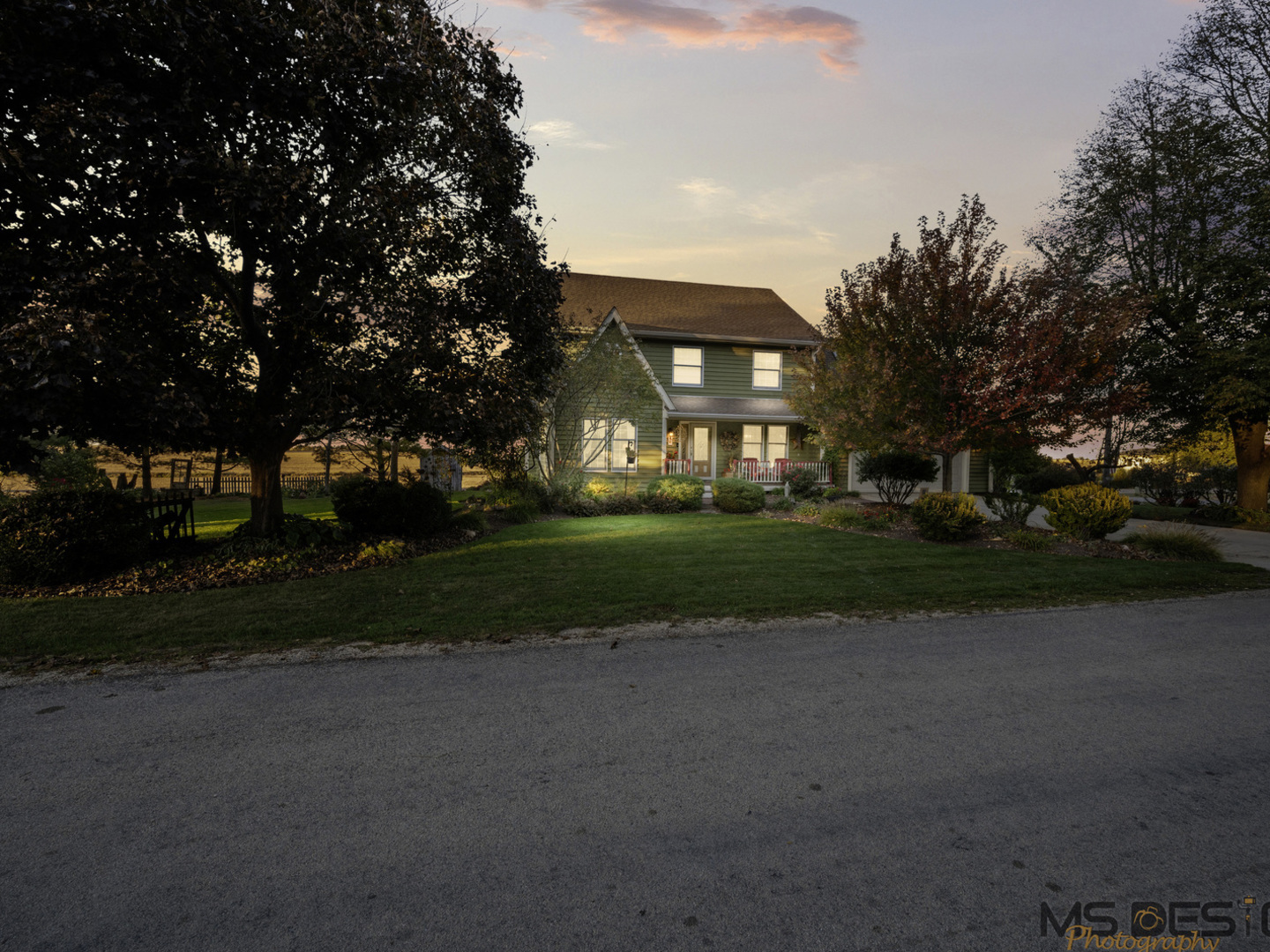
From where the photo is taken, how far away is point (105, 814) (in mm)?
3021

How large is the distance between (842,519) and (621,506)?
580 centimetres

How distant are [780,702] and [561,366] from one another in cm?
756

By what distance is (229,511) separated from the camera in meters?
17.9

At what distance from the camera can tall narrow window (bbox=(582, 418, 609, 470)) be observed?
1880 cm

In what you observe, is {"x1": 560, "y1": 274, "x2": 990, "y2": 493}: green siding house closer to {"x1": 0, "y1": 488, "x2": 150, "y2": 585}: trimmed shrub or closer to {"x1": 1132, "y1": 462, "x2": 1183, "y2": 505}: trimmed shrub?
{"x1": 1132, "y1": 462, "x2": 1183, "y2": 505}: trimmed shrub

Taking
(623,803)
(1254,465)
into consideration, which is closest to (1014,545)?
(623,803)

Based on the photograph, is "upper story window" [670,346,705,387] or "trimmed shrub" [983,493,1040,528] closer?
"trimmed shrub" [983,493,1040,528]

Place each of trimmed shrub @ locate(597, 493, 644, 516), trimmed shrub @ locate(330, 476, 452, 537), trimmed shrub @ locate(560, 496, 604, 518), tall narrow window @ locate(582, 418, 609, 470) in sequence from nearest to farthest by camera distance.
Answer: trimmed shrub @ locate(330, 476, 452, 537) < trimmed shrub @ locate(560, 496, 604, 518) < trimmed shrub @ locate(597, 493, 644, 516) < tall narrow window @ locate(582, 418, 609, 470)

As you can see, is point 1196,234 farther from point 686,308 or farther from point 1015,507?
point 686,308

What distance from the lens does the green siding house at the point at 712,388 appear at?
2231cm

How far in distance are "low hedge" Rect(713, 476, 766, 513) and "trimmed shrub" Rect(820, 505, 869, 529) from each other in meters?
2.90

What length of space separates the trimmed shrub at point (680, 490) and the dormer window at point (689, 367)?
6571 mm

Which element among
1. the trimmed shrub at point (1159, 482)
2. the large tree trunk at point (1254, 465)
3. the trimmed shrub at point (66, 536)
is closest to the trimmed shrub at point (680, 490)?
the trimmed shrub at point (66, 536)
